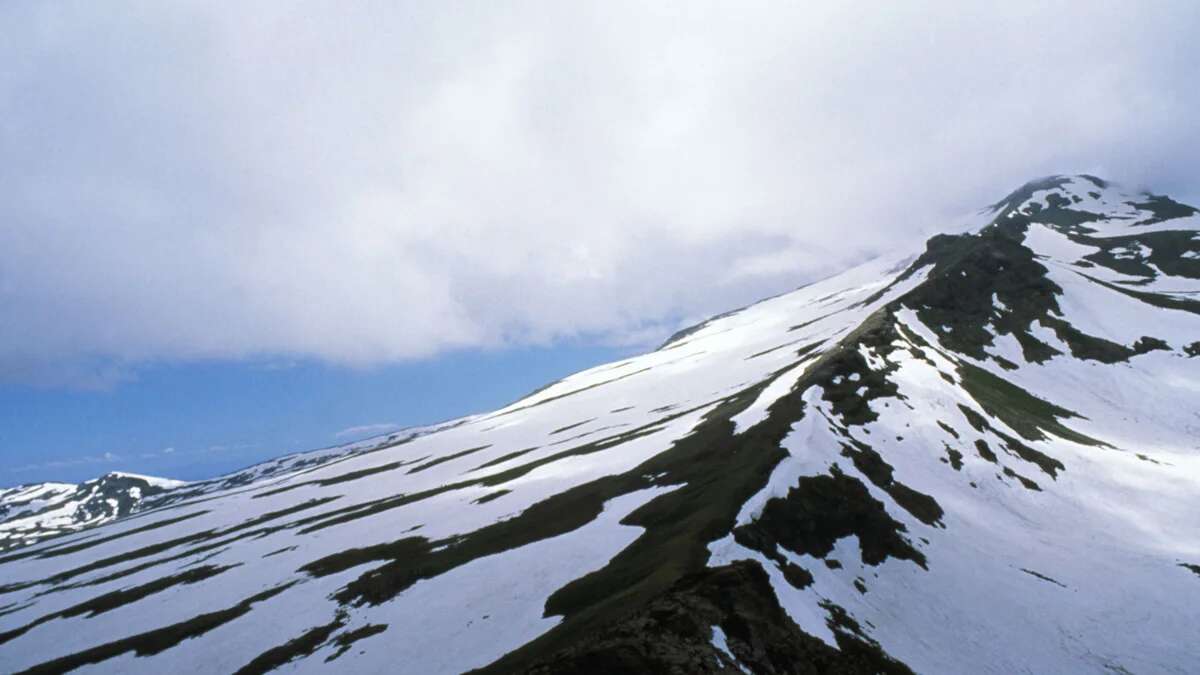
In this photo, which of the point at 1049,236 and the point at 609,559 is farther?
the point at 1049,236

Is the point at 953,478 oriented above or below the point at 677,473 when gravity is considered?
below

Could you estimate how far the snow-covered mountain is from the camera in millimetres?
28625

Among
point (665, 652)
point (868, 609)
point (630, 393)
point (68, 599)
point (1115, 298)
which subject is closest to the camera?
point (665, 652)

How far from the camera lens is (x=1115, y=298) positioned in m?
106

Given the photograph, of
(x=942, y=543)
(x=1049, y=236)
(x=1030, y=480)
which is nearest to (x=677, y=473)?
(x=942, y=543)

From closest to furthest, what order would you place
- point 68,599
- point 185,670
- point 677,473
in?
point 185,670 < point 677,473 < point 68,599

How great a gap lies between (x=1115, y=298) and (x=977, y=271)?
2435 centimetres

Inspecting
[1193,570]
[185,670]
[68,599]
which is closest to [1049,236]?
[1193,570]

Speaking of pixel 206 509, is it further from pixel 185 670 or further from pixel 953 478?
pixel 953 478

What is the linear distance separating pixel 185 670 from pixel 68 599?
4885 cm

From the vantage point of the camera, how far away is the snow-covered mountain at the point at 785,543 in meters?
28.6

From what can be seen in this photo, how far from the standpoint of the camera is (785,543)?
109ft

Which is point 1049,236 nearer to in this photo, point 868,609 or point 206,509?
point 868,609

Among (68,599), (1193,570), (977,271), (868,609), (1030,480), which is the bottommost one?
(1193,570)
